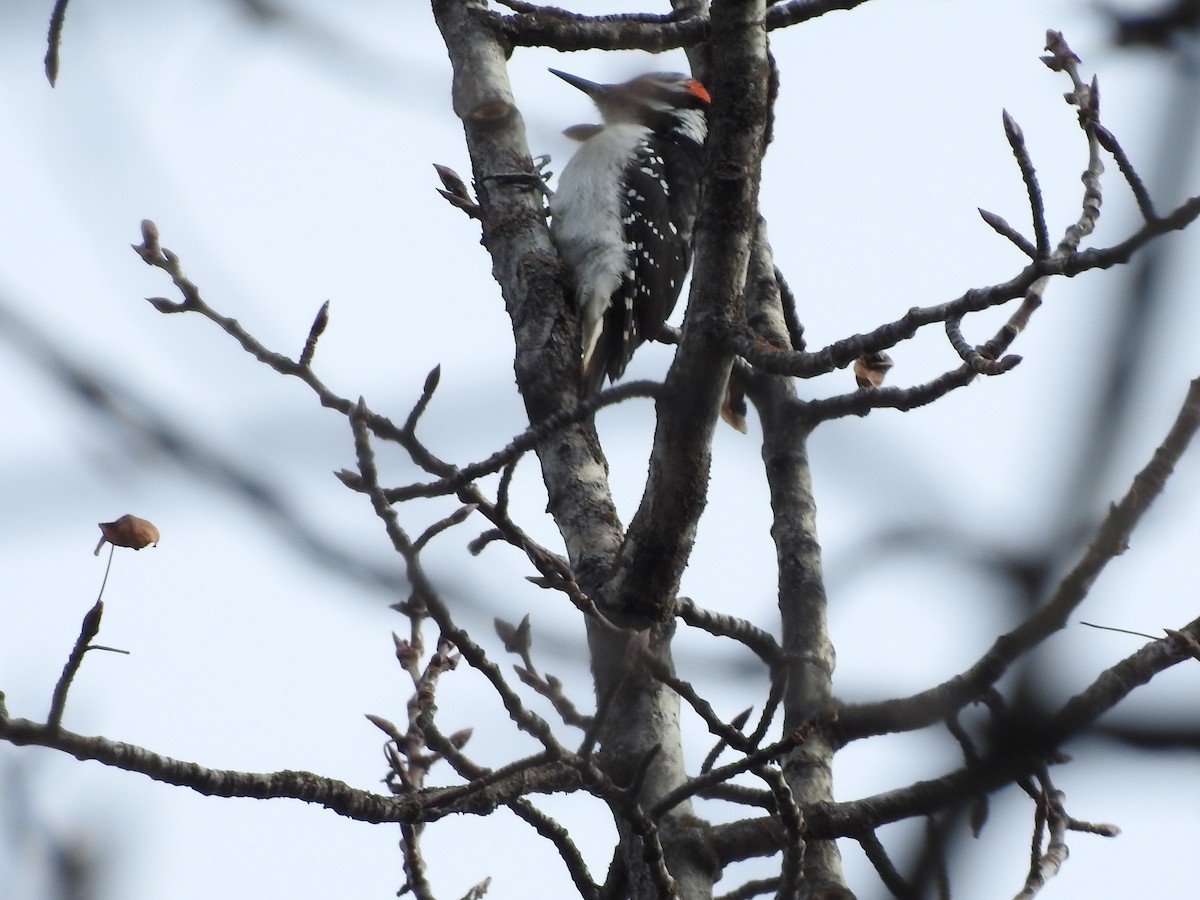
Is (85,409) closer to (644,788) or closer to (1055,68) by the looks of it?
(644,788)

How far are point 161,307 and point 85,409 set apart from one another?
1686mm

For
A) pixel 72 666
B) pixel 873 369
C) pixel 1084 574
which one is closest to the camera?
pixel 1084 574

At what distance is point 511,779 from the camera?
2320mm

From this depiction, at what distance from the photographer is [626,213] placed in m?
5.17

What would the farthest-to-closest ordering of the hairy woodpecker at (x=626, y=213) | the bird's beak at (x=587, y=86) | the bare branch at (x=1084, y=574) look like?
the bird's beak at (x=587, y=86)
the hairy woodpecker at (x=626, y=213)
the bare branch at (x=1084, y=574)

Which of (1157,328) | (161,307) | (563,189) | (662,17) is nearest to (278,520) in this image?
(1157,328)

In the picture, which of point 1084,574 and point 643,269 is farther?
point 643,269

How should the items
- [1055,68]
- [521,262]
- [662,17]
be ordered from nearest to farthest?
[1055,68], [521,262], [662,17]

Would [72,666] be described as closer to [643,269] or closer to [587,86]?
[643,269]

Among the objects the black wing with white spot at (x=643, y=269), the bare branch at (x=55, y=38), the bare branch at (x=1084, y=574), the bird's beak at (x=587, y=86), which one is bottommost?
the bare branch at (x=1084, y=574)

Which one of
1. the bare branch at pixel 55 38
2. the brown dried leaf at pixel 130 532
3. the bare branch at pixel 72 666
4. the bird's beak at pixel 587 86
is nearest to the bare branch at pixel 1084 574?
the bare branch at pixel 72 666

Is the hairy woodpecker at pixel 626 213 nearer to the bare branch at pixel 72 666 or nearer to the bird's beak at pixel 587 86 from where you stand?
the bird's beak at pixel 587 86

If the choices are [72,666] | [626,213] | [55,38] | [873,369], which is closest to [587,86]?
[626,213]

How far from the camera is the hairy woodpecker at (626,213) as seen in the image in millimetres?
4590
